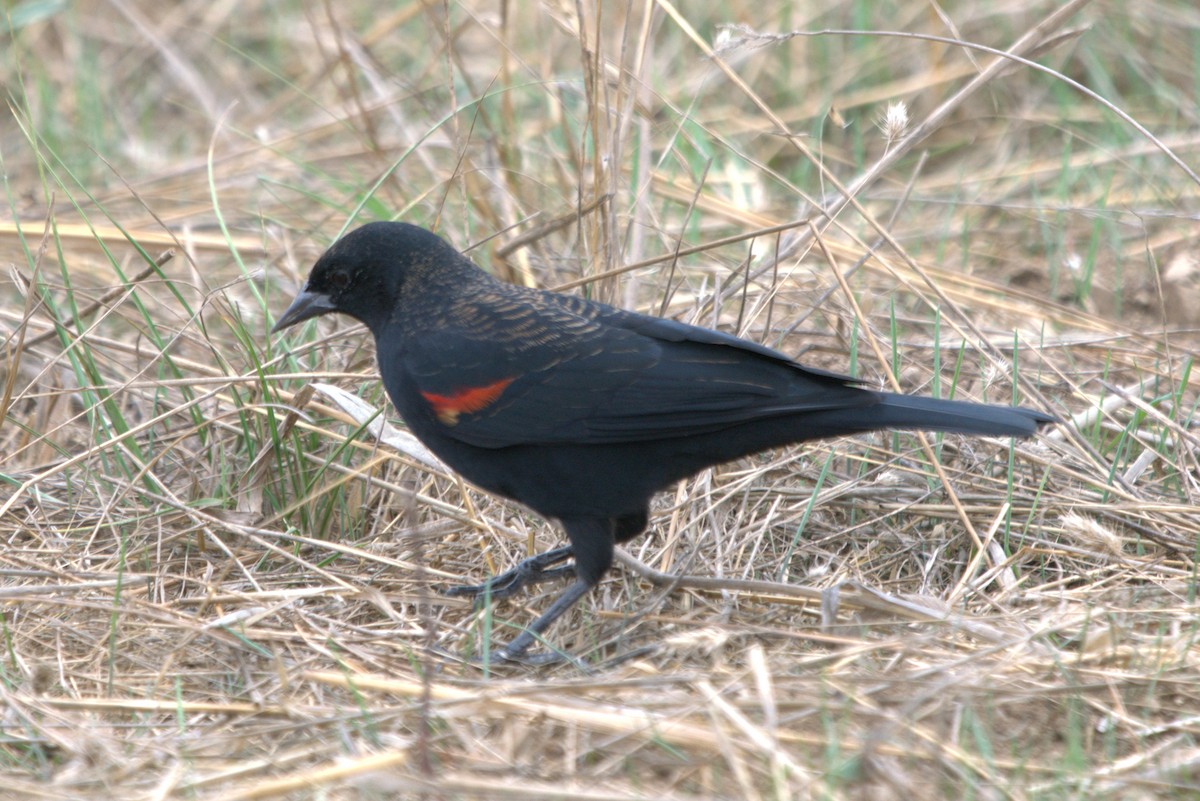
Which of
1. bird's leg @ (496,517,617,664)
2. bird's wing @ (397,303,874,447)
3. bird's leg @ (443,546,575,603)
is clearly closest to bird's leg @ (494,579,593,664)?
bird's leg @ (496,517,617,664)

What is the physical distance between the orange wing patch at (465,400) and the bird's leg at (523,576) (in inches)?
19.3

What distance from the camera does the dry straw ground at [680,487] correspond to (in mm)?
2590

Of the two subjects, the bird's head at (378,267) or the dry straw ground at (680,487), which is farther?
the bird's head at (378,267)

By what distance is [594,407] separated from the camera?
3400 mm

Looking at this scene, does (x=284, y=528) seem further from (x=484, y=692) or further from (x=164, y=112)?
(x=164, y=112)

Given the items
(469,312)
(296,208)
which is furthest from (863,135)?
(469,312)

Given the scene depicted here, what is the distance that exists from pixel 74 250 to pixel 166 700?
306 cm

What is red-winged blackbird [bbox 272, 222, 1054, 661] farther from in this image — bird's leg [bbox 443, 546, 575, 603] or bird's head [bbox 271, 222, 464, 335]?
bird's head [bbox 271, 222, 464, 335]

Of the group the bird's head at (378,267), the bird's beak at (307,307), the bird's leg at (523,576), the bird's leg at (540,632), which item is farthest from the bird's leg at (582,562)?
the bird's beak at (307,307)

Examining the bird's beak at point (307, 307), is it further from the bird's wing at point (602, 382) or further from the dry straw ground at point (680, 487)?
the bird's wing at point (602, 382)

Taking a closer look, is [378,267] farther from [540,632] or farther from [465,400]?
[540,632]

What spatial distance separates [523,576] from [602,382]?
0.68 m

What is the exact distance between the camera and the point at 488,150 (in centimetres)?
532

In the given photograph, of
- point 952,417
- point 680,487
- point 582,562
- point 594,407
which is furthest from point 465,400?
point 952,417
